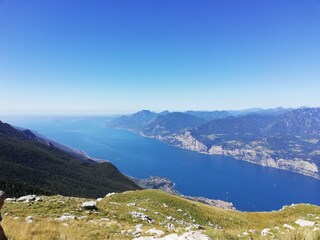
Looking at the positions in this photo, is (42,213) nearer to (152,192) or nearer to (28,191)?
(152,192)

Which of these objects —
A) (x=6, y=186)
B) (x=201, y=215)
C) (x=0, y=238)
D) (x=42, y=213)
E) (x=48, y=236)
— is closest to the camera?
(x=0, y=238)

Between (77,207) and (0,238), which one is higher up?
(0,238)

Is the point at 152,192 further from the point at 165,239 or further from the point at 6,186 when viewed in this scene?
the point at 6,186

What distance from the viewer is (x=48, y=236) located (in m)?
9.09

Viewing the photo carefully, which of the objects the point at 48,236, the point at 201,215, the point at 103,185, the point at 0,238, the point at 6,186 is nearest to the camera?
the point at 0,238

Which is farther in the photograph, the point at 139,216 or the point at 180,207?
the point at 180,207

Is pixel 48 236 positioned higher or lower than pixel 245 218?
higher

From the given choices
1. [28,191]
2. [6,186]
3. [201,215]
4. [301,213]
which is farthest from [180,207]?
[6,186]

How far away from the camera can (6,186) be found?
368 feet

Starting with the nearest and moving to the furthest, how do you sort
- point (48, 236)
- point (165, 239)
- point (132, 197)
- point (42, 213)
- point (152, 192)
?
1. point (48, 236)
2. point (165, 239)
3. point (42, 213)
4. point (132, 197)
5. point (152, 192)

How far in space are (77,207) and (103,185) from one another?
180 meters

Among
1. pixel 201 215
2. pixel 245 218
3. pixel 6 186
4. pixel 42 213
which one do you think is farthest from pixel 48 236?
pixel 6 186

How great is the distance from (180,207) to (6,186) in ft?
330

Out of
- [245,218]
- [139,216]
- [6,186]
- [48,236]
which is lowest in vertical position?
[6,186]
